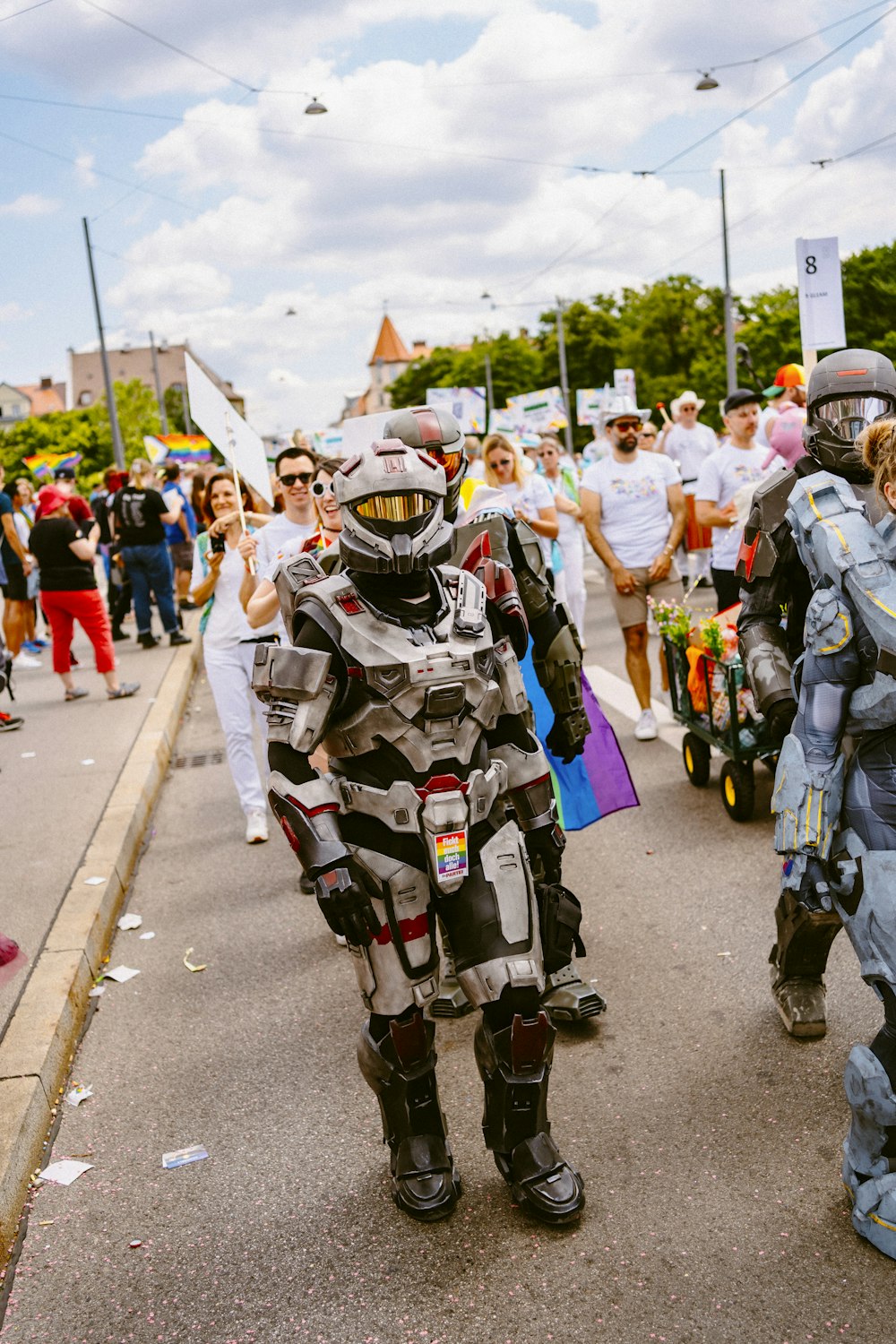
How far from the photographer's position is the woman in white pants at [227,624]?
6.71 metres

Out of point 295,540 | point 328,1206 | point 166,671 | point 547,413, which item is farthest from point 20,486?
point 328,1206

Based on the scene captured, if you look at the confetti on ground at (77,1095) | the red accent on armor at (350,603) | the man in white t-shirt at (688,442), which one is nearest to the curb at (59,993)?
the confetti on ground at (77,1095)

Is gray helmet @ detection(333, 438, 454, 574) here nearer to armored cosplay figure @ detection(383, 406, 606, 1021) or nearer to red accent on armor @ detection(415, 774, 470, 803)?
red accent on armor @ detection(415, 774, 470, 803)

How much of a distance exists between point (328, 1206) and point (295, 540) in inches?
119

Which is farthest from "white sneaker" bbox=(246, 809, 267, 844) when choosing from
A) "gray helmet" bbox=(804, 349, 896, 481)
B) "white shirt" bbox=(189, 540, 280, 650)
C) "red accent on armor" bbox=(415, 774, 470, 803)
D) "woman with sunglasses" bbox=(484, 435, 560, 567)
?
"gray helmet" bbox=(804, 349, 896, 481)

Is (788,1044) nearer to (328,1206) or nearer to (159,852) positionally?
(328,1206)

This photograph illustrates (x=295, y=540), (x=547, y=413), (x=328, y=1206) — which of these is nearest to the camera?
(x=328, y=1206)

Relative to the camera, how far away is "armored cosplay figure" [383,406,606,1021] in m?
3.97

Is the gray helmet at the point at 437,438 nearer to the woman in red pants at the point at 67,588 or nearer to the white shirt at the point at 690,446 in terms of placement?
the woman in red pants at the point at 67,588

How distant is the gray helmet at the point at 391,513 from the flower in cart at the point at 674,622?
3.87 metres

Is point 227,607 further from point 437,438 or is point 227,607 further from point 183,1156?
point 183,1156

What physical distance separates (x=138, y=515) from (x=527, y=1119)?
35.1ft

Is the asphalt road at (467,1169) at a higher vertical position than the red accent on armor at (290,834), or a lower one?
lower

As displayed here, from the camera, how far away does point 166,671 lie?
12336 mm
